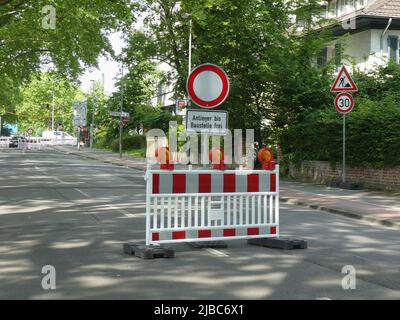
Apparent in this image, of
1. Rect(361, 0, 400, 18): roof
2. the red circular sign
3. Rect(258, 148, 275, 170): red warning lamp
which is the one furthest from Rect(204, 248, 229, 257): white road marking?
Rect(361, 0, 400, 18): roof

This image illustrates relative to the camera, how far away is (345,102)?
18250 mm

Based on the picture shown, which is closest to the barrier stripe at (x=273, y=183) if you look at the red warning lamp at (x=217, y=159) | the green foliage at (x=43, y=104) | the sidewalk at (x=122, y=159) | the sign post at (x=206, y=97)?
the red warning lamp at (x=217, y=159)

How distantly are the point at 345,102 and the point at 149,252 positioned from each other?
12.3m

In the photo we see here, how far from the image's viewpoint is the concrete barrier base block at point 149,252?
7457 millimetres

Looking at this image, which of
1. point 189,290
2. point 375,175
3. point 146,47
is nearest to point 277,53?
point 375,175

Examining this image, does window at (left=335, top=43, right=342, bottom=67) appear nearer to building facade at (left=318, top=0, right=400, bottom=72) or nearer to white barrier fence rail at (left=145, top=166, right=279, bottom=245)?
building facade at (left=318, top=0, right=400, bottom=72)

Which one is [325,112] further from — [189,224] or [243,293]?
[243,293]

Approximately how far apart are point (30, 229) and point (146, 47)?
2649 centimetres

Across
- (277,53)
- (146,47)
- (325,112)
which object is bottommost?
(325,112)

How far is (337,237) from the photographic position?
382 inches

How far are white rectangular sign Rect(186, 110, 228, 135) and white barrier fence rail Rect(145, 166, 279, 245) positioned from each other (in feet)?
2.54

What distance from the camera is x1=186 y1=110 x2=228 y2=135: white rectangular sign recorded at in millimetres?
8422

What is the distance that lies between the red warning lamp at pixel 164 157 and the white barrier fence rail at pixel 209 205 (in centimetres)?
8

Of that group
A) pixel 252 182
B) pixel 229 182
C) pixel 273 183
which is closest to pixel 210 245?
pixel 229 182
